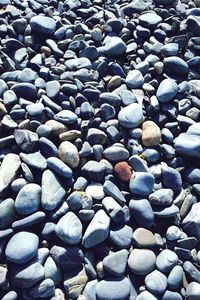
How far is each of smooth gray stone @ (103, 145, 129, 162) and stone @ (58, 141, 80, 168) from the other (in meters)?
0.13

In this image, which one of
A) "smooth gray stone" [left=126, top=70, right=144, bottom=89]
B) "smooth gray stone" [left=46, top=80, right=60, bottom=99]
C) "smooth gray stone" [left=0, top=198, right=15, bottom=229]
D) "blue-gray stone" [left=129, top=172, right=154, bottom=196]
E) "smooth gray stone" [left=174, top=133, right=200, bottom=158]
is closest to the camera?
"smooth gray stone" [left=0, top=198, right=15, bottom=229]

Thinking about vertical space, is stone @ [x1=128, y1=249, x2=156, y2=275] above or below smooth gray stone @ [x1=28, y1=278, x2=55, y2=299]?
above

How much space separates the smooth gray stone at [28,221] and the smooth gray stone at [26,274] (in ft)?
0.44

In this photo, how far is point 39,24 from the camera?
219 centimetres

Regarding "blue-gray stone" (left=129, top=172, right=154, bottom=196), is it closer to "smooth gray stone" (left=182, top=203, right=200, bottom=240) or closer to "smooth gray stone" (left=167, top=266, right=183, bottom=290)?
"smooth gray stone" (left=182, top=203, right=200, bottom=240)

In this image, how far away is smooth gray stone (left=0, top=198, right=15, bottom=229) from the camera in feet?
4.93

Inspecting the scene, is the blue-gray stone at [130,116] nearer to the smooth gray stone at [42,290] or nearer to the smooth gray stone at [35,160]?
the smooth gray stone at [35,160]

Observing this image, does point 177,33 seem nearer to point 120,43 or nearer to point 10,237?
point 120,43

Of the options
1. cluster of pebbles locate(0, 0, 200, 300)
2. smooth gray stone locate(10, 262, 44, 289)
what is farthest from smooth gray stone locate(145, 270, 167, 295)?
smooth gray stone locate(10, 262, 44, 289)

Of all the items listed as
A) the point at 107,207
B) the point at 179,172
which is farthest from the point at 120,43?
the point at 107,207

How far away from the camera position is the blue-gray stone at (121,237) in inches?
59.2

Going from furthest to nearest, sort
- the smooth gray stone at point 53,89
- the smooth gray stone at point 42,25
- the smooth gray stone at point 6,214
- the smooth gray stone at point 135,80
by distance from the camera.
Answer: the smooth gray stone at point 42,25 < the smooth gray stone at point 135,80 < the smooth gray stone at point 53,89 < the smooth gray stone at point 6,214

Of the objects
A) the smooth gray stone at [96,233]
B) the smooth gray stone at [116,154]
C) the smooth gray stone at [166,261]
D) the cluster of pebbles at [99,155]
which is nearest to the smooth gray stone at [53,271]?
the cluster of pebbles at [99,155]

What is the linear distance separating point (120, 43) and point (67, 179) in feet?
2.85
